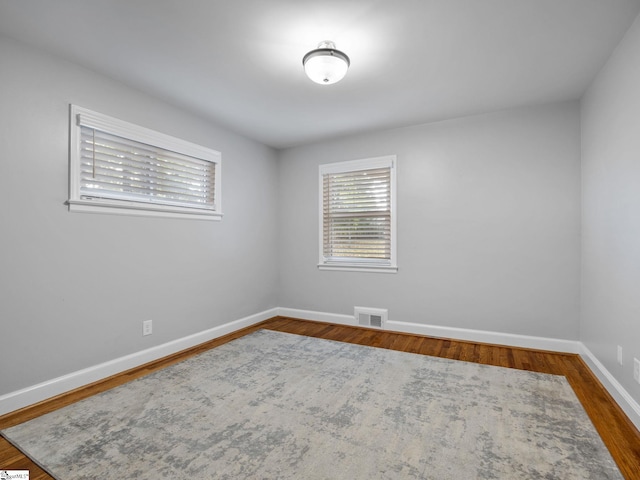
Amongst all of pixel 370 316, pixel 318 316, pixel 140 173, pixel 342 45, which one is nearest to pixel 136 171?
pixel 140 173

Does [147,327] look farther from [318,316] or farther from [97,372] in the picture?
[318,316]

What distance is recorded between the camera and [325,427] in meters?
1.95

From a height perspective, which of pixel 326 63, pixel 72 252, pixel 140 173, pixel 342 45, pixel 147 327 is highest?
pixel 342 45

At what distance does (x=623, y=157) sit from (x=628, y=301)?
100 centimetres

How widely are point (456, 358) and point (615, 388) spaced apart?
3.74 ft

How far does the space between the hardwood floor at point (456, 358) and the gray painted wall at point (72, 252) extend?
22 cm

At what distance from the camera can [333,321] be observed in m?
4.38

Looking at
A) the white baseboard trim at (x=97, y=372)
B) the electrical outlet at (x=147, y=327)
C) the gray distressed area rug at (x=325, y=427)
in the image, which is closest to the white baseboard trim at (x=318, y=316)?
the white baseboard trim at (x=97, y=372)

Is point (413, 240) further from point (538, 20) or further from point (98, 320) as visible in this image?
point (98, 320)

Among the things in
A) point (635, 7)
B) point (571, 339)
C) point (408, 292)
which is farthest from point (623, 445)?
point (635, 7)

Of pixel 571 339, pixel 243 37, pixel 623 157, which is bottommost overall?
pixel 571 339

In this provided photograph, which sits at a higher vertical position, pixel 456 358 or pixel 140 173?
pixel 140 173

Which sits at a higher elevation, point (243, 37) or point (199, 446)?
point (243, 37)

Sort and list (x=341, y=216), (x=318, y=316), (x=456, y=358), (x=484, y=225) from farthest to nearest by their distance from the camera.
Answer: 1. (x=318, y=316)
2. (x=341, y=216)
3. (x=484, y=225)
4. (x=456, y=358)
